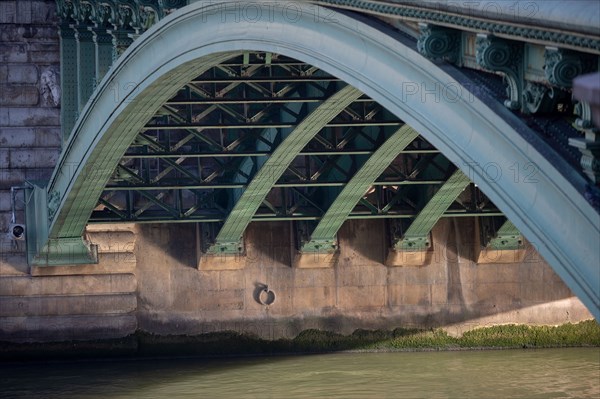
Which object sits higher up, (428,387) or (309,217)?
(309,217)

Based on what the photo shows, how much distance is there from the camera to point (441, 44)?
10.6 m

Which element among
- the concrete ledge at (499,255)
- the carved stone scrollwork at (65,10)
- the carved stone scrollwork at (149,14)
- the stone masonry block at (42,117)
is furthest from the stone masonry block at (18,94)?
the concrete ledge at (499,255)

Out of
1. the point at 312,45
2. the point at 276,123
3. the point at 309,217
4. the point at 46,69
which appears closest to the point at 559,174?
the point at 312,45

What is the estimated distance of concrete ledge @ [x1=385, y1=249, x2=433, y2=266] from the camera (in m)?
26.0

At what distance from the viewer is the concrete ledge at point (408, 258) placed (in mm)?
26016

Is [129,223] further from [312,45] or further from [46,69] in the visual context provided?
[312,45]

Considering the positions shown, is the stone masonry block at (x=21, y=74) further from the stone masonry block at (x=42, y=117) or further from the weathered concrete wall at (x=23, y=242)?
the stone masonry block at (x=42, y=117)

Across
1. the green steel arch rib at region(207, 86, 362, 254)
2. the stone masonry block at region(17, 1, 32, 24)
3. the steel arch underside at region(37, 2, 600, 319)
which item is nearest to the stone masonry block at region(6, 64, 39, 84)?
the stone masonry block at region(17, 1, 32, 24)

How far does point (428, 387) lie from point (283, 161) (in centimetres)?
384

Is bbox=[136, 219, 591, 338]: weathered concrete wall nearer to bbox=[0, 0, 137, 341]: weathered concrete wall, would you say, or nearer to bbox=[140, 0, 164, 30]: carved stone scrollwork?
bbox=[0, 0, 137, 341]: weathered concrete wall

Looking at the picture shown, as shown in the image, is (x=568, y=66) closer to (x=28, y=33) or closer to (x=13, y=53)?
(x=28, y=33)

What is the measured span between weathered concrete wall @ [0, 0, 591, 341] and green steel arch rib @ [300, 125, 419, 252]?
665 mm

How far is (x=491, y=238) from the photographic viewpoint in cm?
2595

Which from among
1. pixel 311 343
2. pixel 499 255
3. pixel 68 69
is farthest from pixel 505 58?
pixel 499 255
